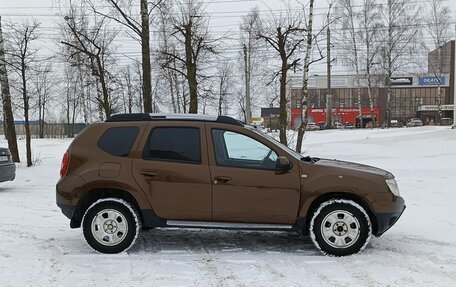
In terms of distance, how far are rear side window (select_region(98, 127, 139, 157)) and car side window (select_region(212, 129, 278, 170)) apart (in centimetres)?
103

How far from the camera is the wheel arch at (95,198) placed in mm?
5898

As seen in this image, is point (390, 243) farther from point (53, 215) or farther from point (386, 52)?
point (386, 52)

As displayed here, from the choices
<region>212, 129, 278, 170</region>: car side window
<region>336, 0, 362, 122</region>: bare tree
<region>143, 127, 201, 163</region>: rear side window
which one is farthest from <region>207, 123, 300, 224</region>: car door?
<region>336, 0, 362, 122</region>: bare tree

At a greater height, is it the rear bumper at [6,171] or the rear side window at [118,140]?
the rear side window at [118,140]

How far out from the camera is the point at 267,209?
Answer: 5680mm

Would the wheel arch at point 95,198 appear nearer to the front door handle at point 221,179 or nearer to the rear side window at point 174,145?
the rear side window at point 174,145

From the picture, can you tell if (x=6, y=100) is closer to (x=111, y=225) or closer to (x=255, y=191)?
(x=111, y=225)

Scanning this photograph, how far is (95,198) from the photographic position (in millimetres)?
5984

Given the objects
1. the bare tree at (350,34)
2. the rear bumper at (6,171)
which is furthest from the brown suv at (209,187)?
the bare tree at (350,34)

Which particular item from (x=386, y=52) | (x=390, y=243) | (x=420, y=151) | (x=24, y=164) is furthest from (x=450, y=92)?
(x=390, y=243)

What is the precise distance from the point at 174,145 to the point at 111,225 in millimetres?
1245

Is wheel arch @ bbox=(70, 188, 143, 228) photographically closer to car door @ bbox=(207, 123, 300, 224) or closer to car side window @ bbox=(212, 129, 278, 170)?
car door @ bbox=(207, 123, 300, 224)

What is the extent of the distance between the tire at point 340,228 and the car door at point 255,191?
12.5 inches

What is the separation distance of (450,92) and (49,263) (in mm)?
94355
